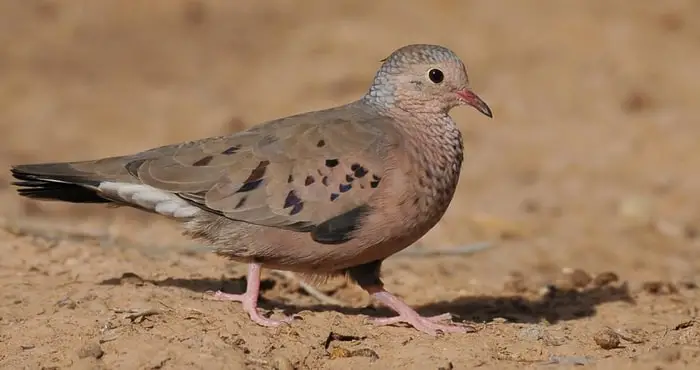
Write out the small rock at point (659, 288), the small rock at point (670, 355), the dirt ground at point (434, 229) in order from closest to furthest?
the small rock at point (670, 355), the dirt ground at point (434, 229), the small rock at point (659, 288)

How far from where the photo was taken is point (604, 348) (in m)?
5.29

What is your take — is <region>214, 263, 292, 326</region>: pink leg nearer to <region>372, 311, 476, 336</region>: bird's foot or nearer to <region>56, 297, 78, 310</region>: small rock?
<region>372, 311, 476, 336</region>: bird's foot

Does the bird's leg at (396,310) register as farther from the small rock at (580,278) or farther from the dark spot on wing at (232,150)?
the small rock at (580,278)

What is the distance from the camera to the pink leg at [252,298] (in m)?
5.35

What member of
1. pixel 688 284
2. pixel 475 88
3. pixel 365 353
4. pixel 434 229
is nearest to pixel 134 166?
pixel 365 353

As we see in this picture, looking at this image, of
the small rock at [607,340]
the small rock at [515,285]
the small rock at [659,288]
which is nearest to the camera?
the small rock at [607,340]

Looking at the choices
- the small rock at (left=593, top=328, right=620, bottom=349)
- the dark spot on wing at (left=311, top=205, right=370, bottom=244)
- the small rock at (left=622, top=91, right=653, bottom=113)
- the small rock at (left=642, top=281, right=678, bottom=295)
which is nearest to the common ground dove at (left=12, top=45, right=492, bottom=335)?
the dark spot on wing at (left=311, top=205, right=370, bottom=244)

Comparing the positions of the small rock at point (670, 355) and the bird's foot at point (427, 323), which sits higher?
the bird's foot at point (427, 323)

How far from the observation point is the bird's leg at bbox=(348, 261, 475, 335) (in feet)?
18.2

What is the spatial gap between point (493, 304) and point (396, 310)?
1068 millimetres

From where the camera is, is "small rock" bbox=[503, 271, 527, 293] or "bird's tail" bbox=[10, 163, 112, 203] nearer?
"bird's tail" bbox=[10, 163, 112, 203]

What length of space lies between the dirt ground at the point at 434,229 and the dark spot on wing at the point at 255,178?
0.57 m

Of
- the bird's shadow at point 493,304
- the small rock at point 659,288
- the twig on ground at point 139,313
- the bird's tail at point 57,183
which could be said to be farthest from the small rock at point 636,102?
the twig on ground at point 139,313

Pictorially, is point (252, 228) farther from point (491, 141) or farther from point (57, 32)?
point (57, 32)
